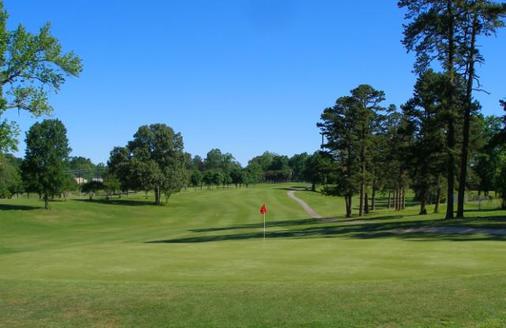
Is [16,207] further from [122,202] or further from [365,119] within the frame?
[365,119]

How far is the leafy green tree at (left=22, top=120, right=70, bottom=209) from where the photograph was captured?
225ft

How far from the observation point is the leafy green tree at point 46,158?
2699 inches

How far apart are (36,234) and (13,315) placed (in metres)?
48.2

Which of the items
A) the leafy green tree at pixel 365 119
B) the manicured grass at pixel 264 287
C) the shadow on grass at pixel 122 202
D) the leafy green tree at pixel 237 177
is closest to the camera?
the manicured grass at pixel 264 287

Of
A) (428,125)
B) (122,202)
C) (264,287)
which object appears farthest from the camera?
(122,202)

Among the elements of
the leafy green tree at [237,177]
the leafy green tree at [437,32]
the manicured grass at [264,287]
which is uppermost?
the leafy green tree at [437,32]

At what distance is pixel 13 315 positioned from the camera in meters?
10.6

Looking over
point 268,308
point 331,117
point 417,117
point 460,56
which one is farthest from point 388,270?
point 331,117

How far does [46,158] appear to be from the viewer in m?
69.1

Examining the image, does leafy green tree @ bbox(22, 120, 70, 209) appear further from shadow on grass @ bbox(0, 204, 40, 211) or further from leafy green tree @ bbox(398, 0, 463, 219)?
leafy green tree @ bbox(398, 0, 463, 219)

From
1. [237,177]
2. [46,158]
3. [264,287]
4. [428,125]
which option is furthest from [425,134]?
[237,177]

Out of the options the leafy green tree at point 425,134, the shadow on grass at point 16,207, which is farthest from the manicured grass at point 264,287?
the shadow on grass at point 16,207

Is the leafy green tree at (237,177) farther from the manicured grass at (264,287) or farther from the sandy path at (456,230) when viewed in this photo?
the manicured grass at (264,287)

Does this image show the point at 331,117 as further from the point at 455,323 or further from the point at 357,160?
the point at 455,323
